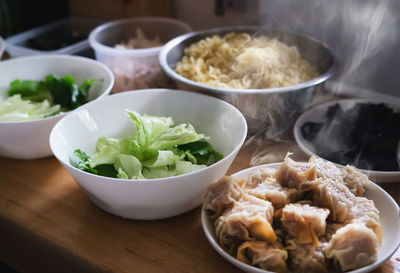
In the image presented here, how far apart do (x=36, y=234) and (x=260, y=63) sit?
0.89m

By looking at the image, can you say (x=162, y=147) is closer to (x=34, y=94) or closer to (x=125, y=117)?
(x=125, y=117)

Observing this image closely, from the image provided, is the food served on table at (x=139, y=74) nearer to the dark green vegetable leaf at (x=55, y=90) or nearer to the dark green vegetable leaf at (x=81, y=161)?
the dark green vegetable leaf at (x=55, y=90)

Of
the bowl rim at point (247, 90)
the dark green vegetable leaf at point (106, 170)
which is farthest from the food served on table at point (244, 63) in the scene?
the dark green vegetable leaf at point (106, 170)

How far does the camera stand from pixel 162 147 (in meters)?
1.30

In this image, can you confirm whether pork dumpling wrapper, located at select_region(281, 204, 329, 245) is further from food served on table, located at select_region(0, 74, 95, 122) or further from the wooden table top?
food served on table, located at select_region(0, 74, 95, 122)

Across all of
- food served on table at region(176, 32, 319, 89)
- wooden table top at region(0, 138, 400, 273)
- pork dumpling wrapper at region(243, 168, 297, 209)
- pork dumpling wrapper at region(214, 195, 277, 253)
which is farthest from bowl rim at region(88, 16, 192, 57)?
pork dumpling wrapper at region(214, 195, 277, 253)

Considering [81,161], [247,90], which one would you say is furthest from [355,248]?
[81,161]

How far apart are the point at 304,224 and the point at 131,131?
73 centimetres

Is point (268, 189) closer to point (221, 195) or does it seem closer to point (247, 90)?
point (221, 195)

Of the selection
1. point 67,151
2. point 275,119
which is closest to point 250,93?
point 275,119

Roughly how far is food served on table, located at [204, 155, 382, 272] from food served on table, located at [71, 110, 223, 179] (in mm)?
197

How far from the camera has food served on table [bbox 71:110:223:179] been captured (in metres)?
1.22

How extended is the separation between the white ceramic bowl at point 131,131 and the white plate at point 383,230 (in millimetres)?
91

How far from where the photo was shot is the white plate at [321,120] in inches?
49.3
